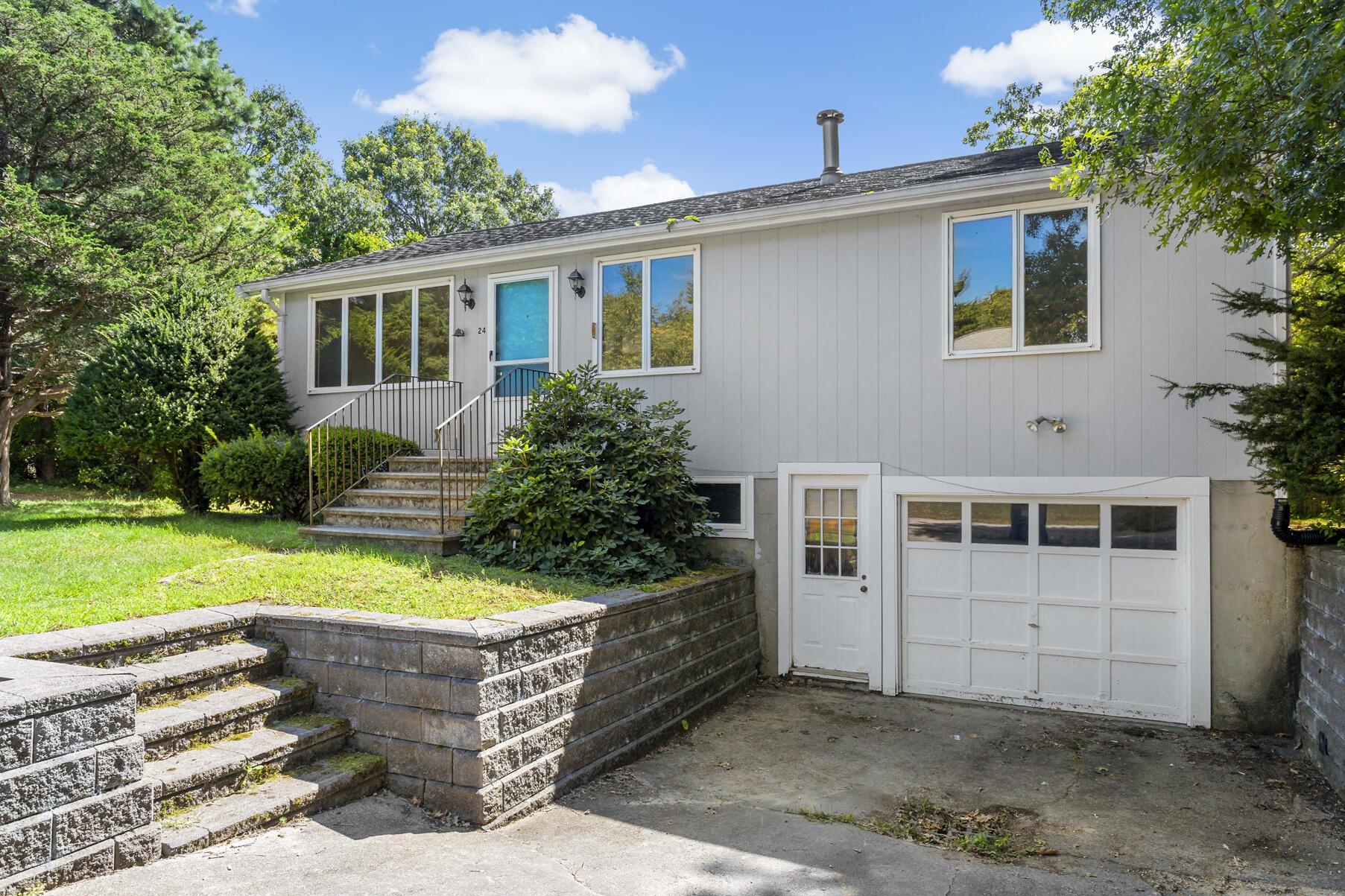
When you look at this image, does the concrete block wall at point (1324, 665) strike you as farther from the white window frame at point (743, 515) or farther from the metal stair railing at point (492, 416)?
the metal stair railing at point (492, 416)

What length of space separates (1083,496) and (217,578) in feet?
23.1

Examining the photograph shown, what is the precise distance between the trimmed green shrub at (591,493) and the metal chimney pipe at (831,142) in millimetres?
4134

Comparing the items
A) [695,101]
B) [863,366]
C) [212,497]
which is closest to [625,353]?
[863,366]

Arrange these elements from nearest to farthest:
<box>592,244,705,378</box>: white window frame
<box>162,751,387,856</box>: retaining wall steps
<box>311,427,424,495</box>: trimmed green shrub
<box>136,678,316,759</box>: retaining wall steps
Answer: <box>162,751,387,856</box>: retaining wall steps, <box>136,678,316,759</box>: retaining wall steps, <box>592,244,705,378</box>: white window frame, <box>311,427,424,495</box>: trimmed green shrub

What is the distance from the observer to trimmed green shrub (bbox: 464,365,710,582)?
21.5 ft

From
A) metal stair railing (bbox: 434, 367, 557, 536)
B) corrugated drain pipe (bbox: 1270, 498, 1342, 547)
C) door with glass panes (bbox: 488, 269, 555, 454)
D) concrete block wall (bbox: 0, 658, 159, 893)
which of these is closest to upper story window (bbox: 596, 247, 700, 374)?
door with glass panes (bbox: 488, 269, 555, 454)

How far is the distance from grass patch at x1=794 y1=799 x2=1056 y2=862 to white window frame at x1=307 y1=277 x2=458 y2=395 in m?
7.42

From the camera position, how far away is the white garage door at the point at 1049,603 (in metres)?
6.57

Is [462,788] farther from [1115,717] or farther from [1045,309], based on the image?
[1045,309]

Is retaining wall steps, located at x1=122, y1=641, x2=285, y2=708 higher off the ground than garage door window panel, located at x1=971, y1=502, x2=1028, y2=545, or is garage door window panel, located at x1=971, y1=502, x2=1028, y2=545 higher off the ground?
garage door window panel, located at x1=971, y1=502, x2=1028, y2=545

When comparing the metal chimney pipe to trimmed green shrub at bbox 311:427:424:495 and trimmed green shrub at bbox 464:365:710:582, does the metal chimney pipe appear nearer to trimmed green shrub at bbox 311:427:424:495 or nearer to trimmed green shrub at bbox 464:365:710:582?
trimmed green shrub at bbox 464:365:710:582

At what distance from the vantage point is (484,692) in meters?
4.09

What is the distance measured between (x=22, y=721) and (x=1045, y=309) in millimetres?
7362

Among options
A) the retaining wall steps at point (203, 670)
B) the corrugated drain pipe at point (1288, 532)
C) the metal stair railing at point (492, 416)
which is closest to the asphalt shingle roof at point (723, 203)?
the metal stair railing at point (492, 416)
